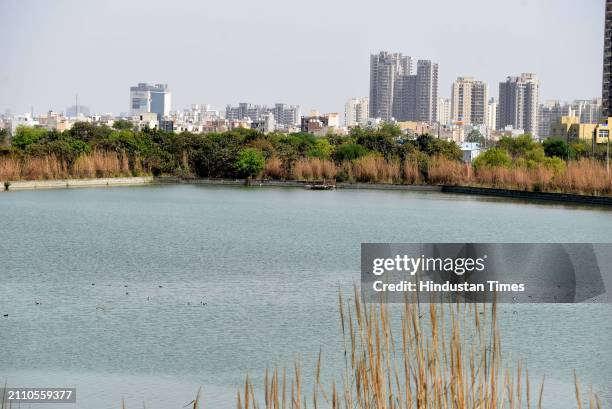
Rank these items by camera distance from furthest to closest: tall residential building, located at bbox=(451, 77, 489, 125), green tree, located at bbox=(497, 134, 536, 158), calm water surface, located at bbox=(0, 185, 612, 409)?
tall residential building, located at bbox=(451, 77, 489, 125) → green tree, located at bbox=(497, 134, 536, 158) → calm water surface, located at bbox=(0, 185, 612, 409)

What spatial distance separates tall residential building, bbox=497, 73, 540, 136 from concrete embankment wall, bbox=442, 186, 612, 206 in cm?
7800

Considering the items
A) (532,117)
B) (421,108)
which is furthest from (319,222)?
(421,108)

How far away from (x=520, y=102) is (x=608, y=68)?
55.8m

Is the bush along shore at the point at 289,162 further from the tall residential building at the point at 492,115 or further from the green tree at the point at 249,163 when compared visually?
the tall residential building at the point at 492,115

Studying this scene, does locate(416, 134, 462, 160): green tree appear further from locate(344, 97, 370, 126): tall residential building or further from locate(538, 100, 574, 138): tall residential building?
locate(344, 97, 370, 126): tall residential building

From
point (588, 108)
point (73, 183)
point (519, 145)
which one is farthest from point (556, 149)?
point (588, 108)

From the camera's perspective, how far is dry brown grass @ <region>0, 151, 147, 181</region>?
21984mm

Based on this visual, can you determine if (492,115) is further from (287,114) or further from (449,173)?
(449,173)

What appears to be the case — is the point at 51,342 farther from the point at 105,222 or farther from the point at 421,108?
the point at 421,108

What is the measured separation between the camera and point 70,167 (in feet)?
77.5

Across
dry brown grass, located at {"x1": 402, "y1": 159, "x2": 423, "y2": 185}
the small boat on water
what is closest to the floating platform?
the small boat on water

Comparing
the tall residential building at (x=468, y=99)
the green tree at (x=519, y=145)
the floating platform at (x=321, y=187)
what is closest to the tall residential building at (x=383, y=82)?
the tall residential building at (x=468, y=99)

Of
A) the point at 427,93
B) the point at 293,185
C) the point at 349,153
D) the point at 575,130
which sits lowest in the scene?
the point at 293,185

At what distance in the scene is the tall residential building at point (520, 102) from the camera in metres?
100
